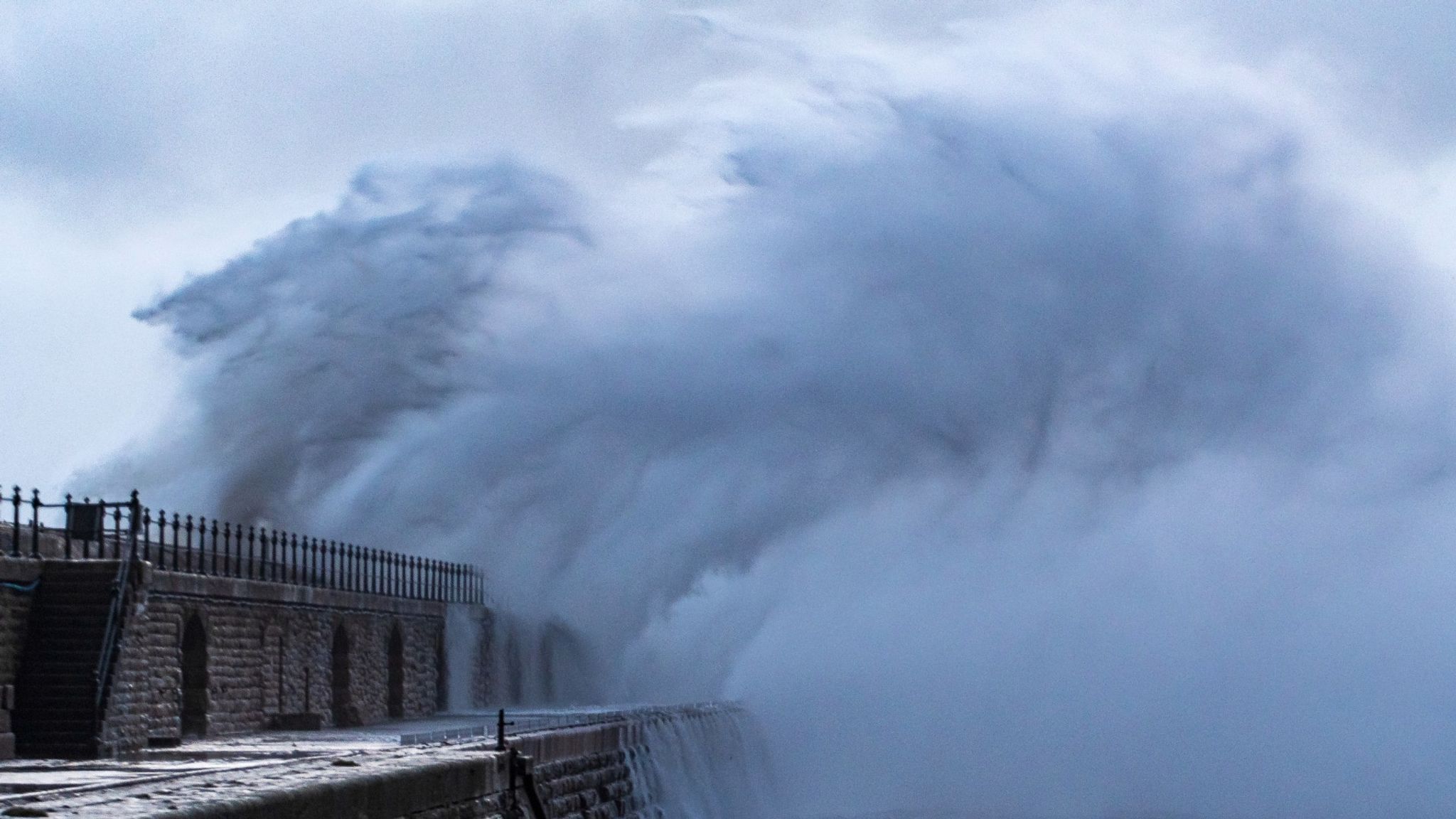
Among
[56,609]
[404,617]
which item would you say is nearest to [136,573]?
[56,609]

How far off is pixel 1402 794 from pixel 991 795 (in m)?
9.98

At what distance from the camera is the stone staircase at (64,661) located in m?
24.0

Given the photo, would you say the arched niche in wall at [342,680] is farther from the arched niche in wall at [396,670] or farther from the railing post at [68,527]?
the railing post at [68,527]

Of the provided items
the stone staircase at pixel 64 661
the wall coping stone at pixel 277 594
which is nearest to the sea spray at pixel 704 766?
the wall coping stone at pixel 277 594

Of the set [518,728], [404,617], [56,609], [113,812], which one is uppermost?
[404,617]

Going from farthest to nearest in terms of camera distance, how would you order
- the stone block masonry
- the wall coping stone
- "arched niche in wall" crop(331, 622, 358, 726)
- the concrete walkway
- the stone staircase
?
"arched niche in wall" crop(331, 622, 358, 726) < the wall coping stone < the stone block masonry < the stone staircase < the concrete walkway

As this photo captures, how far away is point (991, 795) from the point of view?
42594mm

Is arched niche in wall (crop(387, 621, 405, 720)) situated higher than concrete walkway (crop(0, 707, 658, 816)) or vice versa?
arched niche in wall (crop(387, 621, 405, 720))

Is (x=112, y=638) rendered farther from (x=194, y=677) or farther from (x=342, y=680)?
(x=342, y=680)

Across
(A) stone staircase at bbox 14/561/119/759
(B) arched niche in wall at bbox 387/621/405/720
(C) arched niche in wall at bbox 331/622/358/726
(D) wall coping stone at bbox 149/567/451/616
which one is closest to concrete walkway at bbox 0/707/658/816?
(A) stone staircase at bbox 14/561/119/759

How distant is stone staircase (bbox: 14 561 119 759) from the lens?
2398 cm

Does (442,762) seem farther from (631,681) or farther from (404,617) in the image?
(631,681)

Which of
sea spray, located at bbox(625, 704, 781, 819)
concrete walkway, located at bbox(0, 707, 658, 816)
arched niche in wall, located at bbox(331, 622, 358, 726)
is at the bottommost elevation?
concrete walkway, located at bbox(0, 707, 658, 816)

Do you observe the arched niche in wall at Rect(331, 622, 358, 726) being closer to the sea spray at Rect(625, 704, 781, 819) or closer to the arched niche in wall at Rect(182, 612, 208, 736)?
the sea spray at Rect(625, 704, 781, 819)
